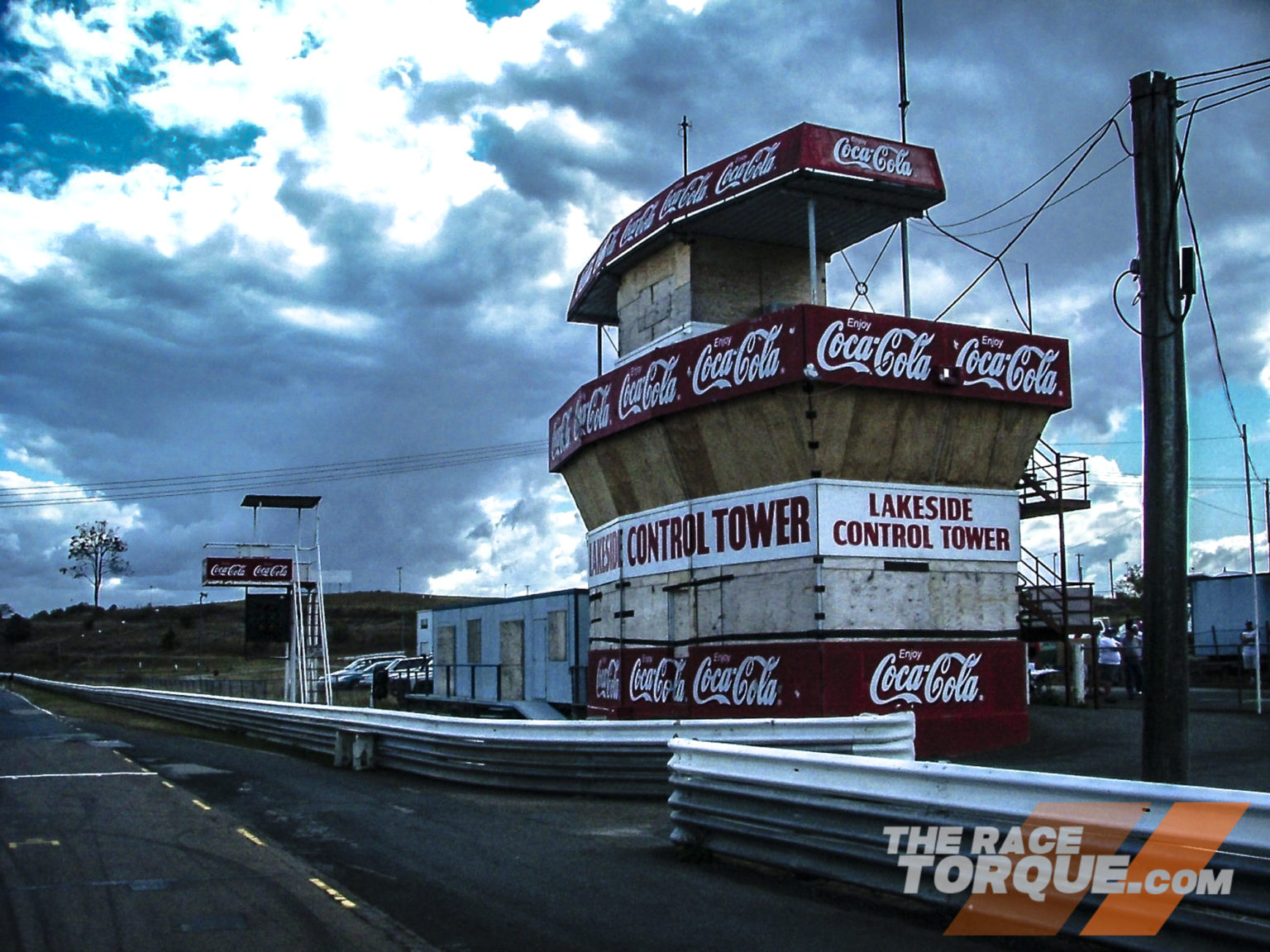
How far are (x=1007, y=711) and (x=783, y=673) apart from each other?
394 centimetres

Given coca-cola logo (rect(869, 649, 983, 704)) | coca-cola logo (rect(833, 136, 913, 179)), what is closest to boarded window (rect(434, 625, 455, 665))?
coca-cola logo (rect(869, 649, 983, 704))

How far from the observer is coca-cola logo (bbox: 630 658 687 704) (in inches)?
804

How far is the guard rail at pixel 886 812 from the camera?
5.27 meters

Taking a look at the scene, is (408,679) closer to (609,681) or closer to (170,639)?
(609,681)

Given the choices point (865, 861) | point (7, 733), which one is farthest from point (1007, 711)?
point (7, 733)

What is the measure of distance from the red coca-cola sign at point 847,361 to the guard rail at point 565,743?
6126mm

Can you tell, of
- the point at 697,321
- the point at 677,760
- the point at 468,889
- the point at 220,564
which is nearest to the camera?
the point at 468,889

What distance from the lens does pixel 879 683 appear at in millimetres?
17844

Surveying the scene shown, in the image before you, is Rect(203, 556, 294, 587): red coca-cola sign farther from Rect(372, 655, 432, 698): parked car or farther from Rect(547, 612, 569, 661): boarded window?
Rect(547, 612, 569, 661): boarded window

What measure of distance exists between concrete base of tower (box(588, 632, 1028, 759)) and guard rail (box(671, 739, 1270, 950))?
854cm

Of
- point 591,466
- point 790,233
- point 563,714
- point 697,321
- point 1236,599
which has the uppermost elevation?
point 790,233

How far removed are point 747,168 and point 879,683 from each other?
30.0 ft

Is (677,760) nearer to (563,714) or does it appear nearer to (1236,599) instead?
(563,714)

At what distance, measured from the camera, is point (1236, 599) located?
4034 centimetres
